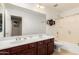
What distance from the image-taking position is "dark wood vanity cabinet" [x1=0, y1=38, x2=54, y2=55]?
140cm

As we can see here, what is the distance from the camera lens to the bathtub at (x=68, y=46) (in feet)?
4.99

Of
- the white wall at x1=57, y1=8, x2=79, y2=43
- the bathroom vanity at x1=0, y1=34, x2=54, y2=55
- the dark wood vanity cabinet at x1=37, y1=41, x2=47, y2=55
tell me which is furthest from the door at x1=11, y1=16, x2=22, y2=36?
the white wall at x1=57, y1=8, x2=79, y2=43

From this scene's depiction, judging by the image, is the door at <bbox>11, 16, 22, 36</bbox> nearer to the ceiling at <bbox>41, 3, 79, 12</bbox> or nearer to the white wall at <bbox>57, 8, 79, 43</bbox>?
the ceiling at <bbox>41, 3, 79, 12</bbox>

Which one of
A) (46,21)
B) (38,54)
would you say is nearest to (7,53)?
(38,54)

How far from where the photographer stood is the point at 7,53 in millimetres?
1356

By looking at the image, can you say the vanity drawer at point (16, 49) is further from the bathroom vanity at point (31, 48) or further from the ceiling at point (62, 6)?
the ceiling at point (62, 6)

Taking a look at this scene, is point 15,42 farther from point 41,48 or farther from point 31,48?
point 41,48

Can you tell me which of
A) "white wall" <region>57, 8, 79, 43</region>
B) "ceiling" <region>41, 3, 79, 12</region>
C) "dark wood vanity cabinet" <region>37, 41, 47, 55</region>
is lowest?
"dark wood vanity cabinet" <region>37, 41, 47, 55</region>

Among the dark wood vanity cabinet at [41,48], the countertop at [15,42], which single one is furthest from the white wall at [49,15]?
the dark wood vanity cabinet at [41,48]

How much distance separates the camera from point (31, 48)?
5.24 feet

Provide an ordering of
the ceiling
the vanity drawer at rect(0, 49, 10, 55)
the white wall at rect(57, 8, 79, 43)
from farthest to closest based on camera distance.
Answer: the white wall at rect(57, 8, 79, 43), the ceiling, the vanity drawer at rect(0, 49, 10, 55)

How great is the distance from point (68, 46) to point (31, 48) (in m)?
0.61

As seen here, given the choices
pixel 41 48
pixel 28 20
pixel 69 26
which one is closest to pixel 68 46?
pixel 69 26
